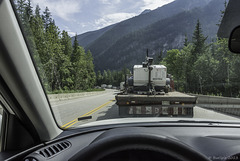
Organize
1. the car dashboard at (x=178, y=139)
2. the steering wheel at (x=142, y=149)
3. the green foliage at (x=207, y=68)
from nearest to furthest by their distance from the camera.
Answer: the steering wheel at (x=142, y=149) < the car dashboard at (x=178, y=139) < the green foliage at (x=207, y=68)

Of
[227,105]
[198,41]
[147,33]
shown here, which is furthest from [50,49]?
[227,105]

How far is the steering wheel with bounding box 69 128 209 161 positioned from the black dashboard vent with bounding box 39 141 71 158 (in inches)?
31.2

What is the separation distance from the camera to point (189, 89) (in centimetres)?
441

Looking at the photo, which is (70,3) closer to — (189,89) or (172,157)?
(172,157)

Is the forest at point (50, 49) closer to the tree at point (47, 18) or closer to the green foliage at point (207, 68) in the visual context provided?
the tree at point (47, 18)

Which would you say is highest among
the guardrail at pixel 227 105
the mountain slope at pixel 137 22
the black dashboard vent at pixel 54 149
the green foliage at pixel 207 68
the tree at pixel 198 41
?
the mountain slope at pixel 137 22

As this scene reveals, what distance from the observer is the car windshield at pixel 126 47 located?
8.14ft

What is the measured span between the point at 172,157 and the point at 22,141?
5.81 ft

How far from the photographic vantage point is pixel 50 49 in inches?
105

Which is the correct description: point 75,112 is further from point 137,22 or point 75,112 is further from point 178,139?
point 178,139

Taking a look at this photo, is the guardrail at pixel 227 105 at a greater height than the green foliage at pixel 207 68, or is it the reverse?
the green foliage at pixel 207 68

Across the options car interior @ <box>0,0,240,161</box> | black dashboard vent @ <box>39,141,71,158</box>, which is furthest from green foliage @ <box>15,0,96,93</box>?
black dashboard vent @ <box>39,141,71,158</box>

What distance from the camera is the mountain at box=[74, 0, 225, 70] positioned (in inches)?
139

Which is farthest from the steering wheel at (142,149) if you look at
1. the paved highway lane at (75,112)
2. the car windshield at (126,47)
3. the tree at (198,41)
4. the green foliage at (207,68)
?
the tree at (198,41)
